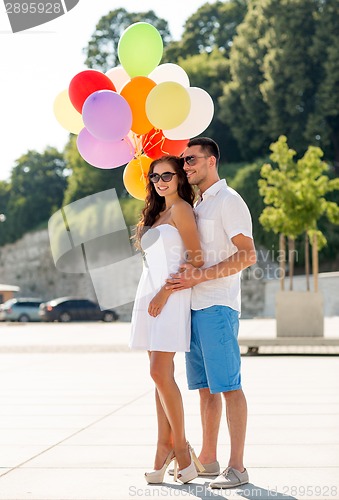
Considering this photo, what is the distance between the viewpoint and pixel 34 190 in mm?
78062

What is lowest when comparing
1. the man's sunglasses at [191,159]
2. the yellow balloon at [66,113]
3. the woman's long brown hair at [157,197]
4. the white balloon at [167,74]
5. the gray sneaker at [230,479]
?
the gray sneaker at [230,479]

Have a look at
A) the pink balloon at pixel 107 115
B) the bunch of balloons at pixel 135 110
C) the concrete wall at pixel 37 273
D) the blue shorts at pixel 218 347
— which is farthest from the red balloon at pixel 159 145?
the concrete wall at pixel 37 273

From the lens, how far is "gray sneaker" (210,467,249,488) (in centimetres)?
552

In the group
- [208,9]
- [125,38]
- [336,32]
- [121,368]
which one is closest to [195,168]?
[125,38]

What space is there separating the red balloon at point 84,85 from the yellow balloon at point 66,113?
7.8 inches

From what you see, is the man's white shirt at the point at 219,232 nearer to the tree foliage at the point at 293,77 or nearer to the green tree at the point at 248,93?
the tree foliage at the point at 293,77

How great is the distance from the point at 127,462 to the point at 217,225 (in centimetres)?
181

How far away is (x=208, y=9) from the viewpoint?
68125mm

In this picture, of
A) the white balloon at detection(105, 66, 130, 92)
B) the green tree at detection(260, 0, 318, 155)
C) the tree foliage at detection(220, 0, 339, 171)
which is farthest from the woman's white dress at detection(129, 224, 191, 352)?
the green tree at detection(260, 0, 318, 155)

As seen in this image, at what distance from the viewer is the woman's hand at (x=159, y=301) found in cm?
567

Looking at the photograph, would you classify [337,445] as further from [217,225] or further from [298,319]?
[298,319]

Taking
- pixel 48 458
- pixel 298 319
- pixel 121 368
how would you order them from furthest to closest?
pixel 298 319 < pixel 121 368 < pixel 48 458

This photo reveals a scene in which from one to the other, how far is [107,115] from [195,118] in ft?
2.17

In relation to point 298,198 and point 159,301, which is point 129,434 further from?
point 298,198
